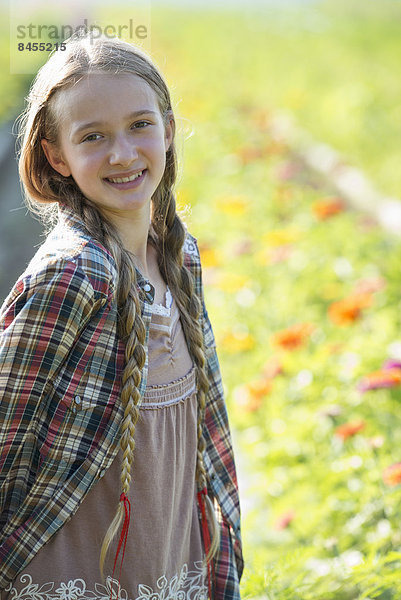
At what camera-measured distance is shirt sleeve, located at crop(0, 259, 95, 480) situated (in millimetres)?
1553

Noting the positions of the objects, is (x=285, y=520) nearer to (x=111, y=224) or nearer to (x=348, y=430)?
(x=348, y=430)

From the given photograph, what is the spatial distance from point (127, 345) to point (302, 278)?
3.22m

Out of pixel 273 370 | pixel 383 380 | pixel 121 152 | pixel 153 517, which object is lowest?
pixel 153 517

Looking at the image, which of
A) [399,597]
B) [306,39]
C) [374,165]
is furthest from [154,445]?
[306,39]

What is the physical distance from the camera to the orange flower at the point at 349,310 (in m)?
3.68

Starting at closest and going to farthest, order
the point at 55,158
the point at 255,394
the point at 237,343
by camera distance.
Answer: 1. the point at 55,158
2. the point at 255,394
3. the point at 237,343

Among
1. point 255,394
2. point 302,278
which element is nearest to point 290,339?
point 255,394

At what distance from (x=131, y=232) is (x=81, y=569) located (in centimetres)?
75

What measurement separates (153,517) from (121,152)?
0.80m

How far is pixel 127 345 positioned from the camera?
5.46 ft

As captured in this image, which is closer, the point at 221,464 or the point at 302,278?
the point at 221,464

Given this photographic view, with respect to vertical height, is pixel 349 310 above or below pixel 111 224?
above

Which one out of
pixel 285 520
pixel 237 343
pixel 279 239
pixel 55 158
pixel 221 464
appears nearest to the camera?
pixel 55 158

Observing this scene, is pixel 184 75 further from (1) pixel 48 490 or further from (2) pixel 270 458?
(1) pixel 48 490
